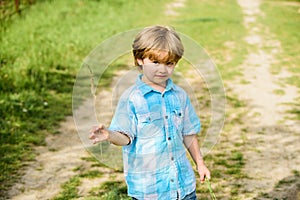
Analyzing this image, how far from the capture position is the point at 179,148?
2586mm

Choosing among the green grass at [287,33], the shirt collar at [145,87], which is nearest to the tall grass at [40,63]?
the shirt collar at [145,87]

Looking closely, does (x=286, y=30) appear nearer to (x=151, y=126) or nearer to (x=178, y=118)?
(x=178, y=118)

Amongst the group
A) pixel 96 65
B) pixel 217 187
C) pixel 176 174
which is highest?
pixel 96 65

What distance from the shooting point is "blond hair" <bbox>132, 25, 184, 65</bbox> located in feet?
7.95

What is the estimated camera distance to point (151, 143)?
254cm

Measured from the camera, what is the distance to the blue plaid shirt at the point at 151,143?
254 cm

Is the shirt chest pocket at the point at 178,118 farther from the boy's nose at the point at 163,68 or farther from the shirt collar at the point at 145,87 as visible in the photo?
the boy's nose at the point at 163,68

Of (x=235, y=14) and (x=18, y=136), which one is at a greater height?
(x=235, y=14)

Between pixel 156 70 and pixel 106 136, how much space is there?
41 cm

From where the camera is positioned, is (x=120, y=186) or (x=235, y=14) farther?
(x=235, y=14)

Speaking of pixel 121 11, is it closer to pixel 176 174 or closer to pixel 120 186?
pixel 120 186

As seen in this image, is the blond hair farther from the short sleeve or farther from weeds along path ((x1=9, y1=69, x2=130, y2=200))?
weeds along path ((x1=9, y1=69, x2=130, y2=200))

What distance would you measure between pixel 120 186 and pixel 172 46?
2057mm

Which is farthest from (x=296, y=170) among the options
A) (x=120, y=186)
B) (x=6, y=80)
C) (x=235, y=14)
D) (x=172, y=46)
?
(x=235, y=14)
